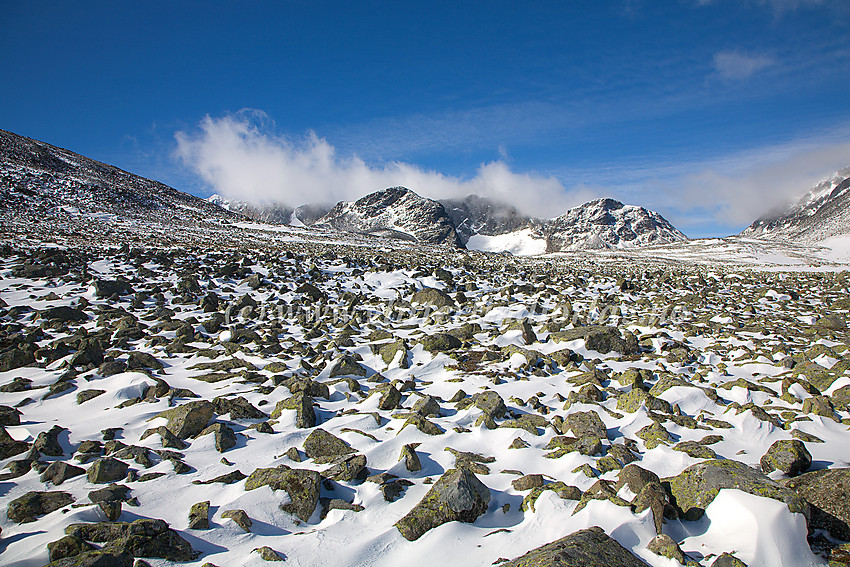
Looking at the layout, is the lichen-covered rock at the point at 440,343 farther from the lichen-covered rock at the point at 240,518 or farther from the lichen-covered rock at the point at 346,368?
the lichen-covered rock at the point at 240,518

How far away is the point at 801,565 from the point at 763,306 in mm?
17833

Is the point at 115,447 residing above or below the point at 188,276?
below

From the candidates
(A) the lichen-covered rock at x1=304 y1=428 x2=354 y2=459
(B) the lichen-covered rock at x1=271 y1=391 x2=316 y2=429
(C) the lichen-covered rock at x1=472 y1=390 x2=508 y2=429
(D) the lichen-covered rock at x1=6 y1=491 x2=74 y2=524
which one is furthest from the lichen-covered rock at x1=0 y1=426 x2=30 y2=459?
(C) the lichen-covered rock at x1=472 y1=390 x2=508 y2=429

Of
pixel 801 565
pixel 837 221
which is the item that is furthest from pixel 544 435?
pixel 837 221

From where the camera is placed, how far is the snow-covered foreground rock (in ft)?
13.1

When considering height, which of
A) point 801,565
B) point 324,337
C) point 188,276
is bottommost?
point 801,565

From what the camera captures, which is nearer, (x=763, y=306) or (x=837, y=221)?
(x=763, y=306)

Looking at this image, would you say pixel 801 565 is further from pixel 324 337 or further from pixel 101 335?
pixel 101 335

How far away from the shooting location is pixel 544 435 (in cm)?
665

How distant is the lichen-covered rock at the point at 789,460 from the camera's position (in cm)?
505

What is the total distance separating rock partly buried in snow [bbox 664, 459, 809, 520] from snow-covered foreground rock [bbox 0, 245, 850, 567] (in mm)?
22

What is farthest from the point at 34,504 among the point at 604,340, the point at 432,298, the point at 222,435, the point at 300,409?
the point at 432,298

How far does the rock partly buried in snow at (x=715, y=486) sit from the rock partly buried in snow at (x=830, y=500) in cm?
28

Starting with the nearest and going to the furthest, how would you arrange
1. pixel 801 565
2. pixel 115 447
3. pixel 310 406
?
1. pixel 801 565
2. pixel 115 447
3. pixel 310 406
